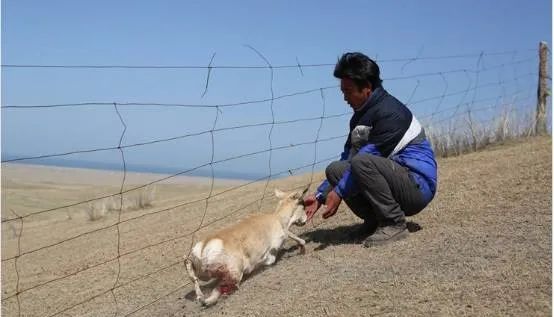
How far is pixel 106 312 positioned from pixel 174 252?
136 cm

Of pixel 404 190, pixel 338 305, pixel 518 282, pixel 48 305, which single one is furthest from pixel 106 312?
pixel 518 282

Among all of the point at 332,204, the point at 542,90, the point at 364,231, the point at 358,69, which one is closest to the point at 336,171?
the point at 332,204

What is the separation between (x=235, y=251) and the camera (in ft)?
14.7

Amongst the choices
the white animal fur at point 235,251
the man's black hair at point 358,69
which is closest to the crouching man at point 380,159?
the man's black hair at point 358,69

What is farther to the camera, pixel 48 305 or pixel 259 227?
pixel 48 305

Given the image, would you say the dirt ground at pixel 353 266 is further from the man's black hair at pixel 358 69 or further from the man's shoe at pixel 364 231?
the man's black hair at pixel 358 69

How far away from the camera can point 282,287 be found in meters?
4.23

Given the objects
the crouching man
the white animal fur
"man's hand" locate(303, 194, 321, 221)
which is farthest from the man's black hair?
the white animal fur

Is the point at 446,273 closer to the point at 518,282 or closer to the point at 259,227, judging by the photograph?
the point at 518,282

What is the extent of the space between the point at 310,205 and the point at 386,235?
855 millimetres

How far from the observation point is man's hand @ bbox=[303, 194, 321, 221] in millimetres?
5318

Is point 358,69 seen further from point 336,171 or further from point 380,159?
point 336,171

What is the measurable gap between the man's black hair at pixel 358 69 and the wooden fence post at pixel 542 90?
7689 millimetres

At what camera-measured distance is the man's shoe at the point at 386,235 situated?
192 inches
